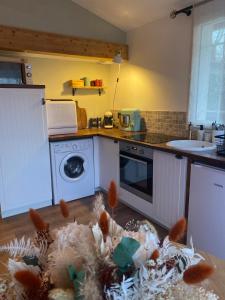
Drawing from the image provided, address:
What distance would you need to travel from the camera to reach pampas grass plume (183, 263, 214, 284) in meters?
0.45

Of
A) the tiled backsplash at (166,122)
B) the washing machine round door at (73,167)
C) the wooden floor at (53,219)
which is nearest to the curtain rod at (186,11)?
the tiled backsplash at (166,122)

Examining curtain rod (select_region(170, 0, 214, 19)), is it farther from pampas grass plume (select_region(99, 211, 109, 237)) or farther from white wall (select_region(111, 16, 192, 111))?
pampas grass plume (select_region(99, 211, 109, 237))

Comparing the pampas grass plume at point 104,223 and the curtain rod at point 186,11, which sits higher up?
the curtain rod at point 186,11

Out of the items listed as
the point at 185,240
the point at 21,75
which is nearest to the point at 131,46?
the point at 21,75

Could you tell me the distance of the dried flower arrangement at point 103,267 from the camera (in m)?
0.49

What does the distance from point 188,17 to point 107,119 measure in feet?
6.02

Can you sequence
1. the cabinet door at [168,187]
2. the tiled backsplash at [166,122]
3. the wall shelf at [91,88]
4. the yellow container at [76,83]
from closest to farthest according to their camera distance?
the cabinet door at [168,187] < the tiled backsplash at [166,122] < the yellow container at [76,83] < the wall shelf at [91,88]

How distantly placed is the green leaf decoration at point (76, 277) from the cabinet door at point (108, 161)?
2.38 m

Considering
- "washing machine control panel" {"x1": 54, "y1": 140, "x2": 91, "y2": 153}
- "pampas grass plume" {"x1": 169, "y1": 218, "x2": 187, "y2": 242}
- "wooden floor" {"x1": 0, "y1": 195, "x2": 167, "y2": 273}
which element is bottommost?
"wooden floor" {"x1": 0, "y1": 195, "x2": 167, "y2": 273}

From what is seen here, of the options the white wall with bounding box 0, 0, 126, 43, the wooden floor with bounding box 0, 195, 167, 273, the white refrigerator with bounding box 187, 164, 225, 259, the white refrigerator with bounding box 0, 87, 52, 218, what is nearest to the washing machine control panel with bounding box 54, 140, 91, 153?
the white refrigerator with bounding box 0, 87, 52, 218

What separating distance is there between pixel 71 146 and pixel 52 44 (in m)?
1.29

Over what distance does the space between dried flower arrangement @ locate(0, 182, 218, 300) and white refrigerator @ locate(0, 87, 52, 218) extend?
2.19 metres

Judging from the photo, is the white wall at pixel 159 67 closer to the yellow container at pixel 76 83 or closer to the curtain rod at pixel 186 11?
the curtain rod at pixel 186 11

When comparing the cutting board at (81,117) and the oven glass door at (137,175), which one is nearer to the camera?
the oven glass door at (137,175)
